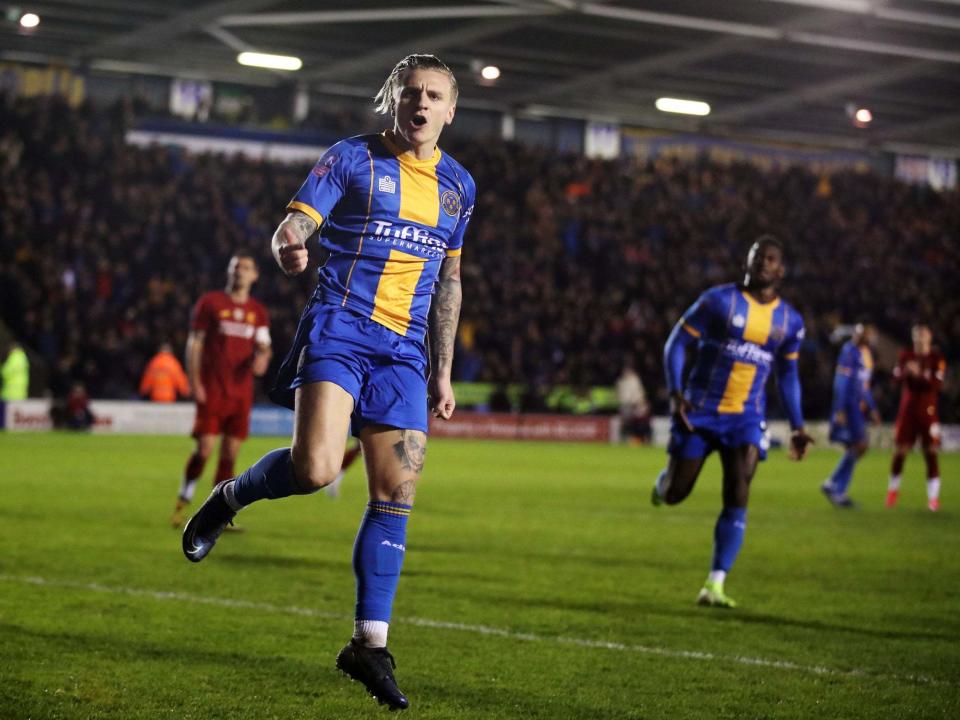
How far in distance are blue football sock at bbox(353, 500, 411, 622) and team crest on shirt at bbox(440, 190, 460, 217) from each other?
3.65 feet

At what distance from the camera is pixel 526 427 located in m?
33.1

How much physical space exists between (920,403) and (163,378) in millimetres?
16302

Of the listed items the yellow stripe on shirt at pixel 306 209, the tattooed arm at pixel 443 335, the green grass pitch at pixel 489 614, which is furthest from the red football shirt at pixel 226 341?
the yellow stripe on shirt at pixel 306 209

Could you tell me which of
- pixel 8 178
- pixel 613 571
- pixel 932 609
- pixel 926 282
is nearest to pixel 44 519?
pixel 613 571

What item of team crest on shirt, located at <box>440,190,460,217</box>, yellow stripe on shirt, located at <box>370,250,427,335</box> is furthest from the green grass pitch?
team crest on shirt, located at <box>440,190,460,217</box>

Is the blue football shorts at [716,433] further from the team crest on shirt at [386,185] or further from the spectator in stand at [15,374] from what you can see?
the spectator in stand at [15,374]

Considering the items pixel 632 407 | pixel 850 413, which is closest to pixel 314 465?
pixel 850 413

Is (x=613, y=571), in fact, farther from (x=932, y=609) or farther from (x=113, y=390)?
(x=113, y=390)

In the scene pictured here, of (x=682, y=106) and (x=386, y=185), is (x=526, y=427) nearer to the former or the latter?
(x=682, y=106)

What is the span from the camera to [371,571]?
501 centimetres

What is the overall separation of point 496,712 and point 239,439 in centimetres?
664

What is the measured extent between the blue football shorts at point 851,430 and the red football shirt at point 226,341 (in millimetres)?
7957

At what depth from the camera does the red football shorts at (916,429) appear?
→ 1705 cm

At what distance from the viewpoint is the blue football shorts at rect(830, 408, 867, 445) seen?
55.6 ft
